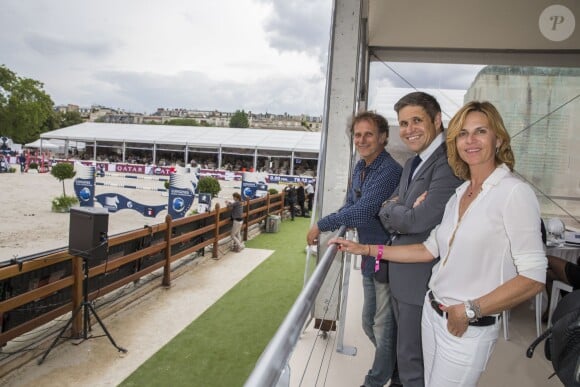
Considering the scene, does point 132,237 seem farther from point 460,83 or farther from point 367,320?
point 460,83

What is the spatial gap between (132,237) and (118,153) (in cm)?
3729

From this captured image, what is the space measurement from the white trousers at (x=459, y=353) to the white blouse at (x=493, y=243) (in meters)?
0.10

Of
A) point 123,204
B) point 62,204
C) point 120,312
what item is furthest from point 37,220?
point 120,312

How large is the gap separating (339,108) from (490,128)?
2241 mm

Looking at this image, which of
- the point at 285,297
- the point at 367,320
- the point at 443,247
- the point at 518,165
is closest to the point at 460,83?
the point at 518,165

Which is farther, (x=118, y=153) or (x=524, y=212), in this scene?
(x=118, y=153)

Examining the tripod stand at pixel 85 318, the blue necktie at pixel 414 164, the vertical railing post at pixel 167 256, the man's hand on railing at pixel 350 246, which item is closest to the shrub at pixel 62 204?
the vertical railing post at pixel 167 256

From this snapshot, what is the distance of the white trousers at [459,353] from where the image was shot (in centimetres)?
124

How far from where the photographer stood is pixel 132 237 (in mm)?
5418

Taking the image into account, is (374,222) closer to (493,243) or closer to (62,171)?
(493,243)

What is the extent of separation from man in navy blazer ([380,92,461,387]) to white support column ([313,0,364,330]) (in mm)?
1564

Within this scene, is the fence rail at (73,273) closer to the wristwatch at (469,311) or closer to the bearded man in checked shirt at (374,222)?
the bearded man in checked shirt at (374,222)

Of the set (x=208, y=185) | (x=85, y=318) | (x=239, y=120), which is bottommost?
(x=85, y=318)

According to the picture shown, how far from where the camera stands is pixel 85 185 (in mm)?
10742
